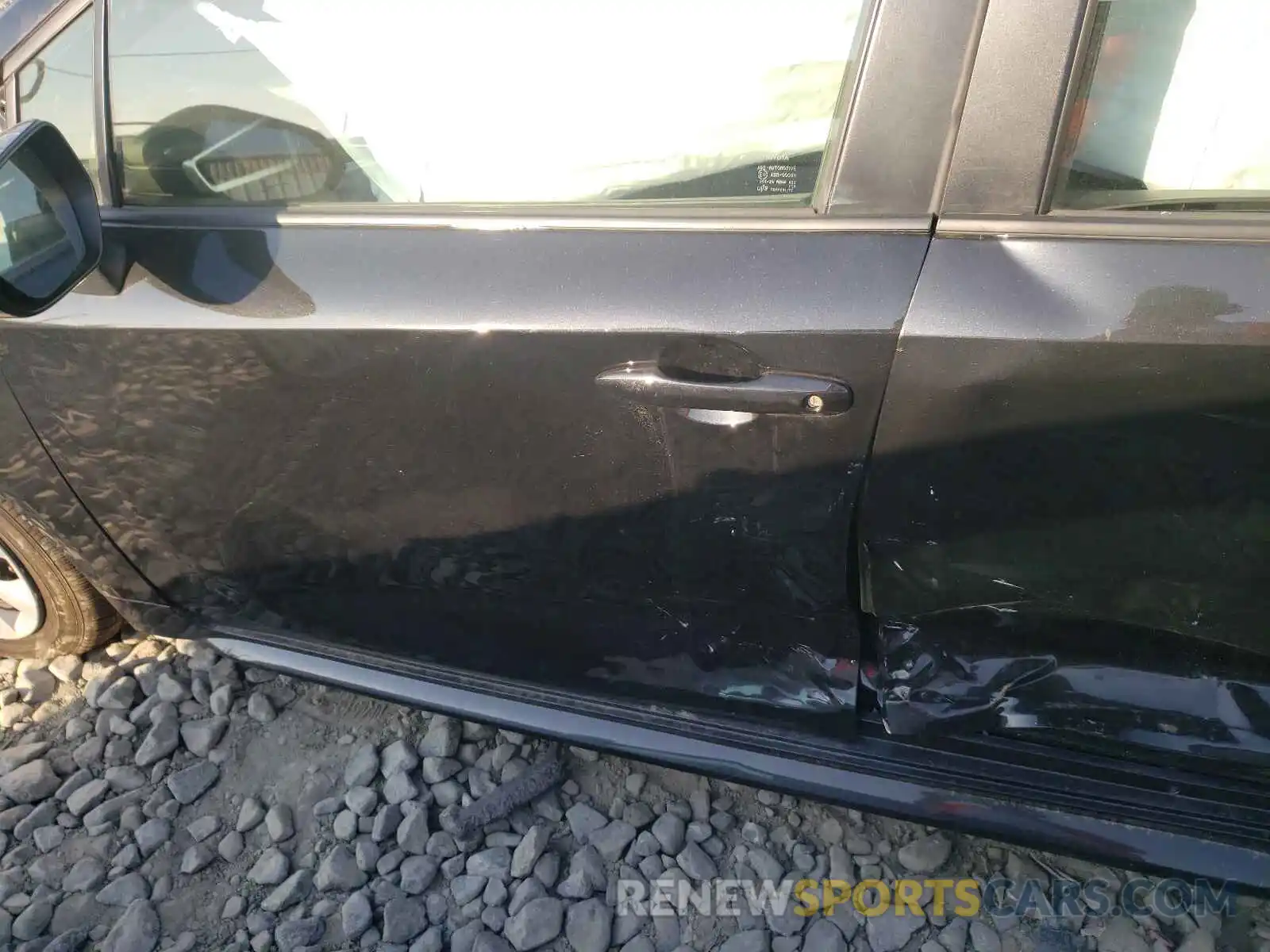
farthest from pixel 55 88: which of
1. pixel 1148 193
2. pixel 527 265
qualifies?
pixel 1148 193

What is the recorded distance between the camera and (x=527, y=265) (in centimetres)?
147

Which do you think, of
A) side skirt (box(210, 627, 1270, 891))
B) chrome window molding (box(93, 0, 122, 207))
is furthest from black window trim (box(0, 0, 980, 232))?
side skirt (box(210, 627, 1270, 891))

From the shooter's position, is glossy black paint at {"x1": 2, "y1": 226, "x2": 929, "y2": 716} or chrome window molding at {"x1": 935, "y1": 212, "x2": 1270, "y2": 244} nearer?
chrome window molding at {"x1": 935, "y1": 212, "x2": 1270, "y2": 244}

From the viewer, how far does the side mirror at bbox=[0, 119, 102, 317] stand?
5.33ft

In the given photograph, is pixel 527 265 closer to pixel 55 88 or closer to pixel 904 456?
pixel 904 456

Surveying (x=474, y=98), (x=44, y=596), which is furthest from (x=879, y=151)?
(x=44, y=596)

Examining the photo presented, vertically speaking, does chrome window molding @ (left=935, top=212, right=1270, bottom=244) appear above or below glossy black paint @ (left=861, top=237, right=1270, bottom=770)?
above

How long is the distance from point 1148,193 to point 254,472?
1538 mm

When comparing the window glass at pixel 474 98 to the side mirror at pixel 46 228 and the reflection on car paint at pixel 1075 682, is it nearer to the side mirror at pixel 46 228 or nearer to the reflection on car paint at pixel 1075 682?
the side mirror at pixel 46 228

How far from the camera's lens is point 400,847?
1985mm

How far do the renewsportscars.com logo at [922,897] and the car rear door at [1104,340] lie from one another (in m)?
0.62

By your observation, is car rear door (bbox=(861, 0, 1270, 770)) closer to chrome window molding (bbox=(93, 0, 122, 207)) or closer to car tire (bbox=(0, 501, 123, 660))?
chrome window molding (bbox=(93, 0, 122, 207))

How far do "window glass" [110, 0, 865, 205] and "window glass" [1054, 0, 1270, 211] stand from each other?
13.4 inches

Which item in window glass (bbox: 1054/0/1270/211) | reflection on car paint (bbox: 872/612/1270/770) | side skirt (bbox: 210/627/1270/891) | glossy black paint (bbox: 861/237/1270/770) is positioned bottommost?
side skirt (bbox: 210/627/1270/891)
